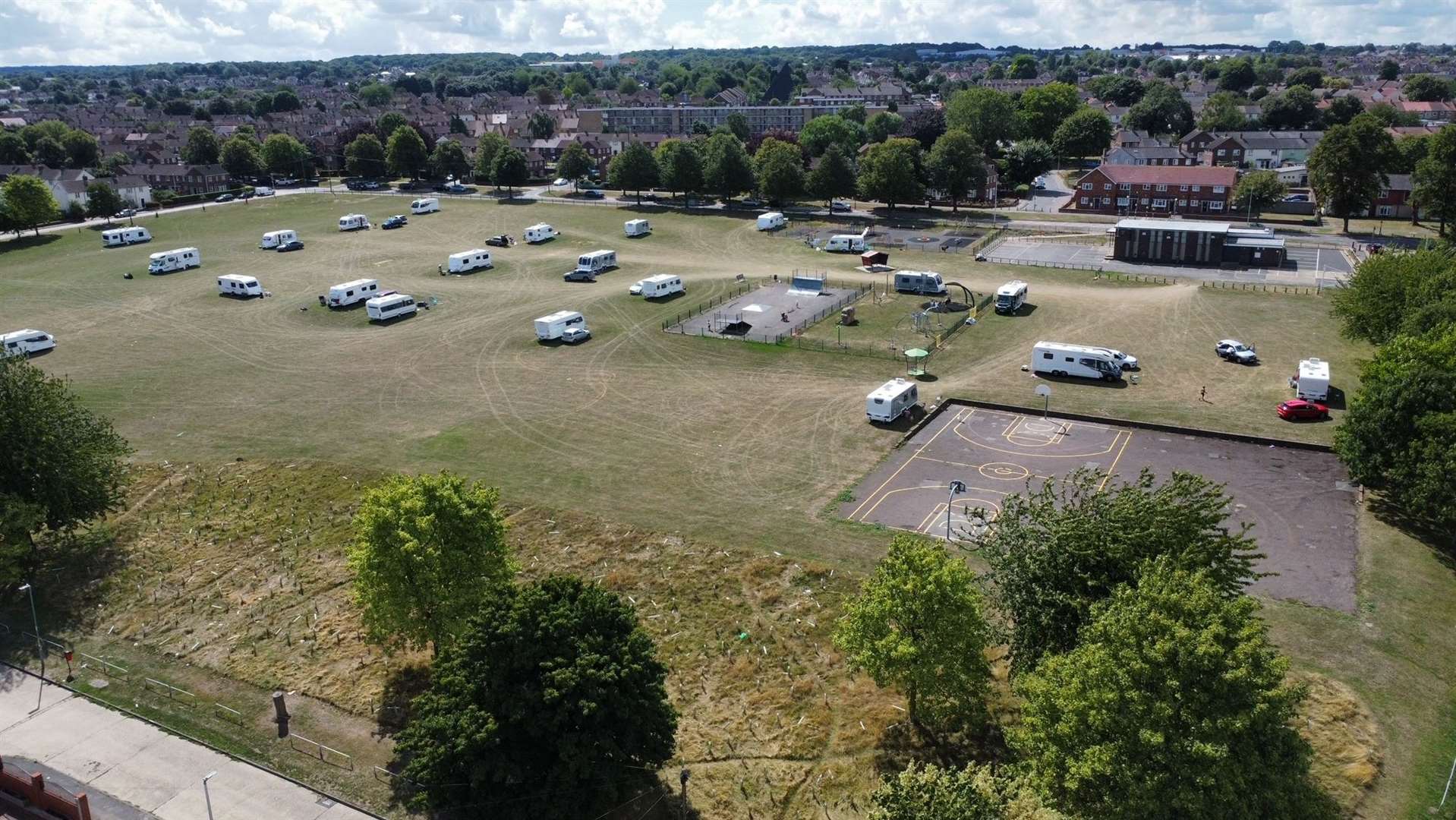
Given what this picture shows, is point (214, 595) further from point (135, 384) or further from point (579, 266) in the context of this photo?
point (579, 266)

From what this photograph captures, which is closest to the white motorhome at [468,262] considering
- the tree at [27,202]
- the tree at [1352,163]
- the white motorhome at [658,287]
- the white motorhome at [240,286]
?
the white motorhome at [240,286]

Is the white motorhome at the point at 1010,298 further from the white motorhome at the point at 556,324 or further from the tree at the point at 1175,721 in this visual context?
the tree at the point at 1175,721

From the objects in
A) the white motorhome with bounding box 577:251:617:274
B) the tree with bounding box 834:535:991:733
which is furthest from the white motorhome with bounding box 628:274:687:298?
the tree with bounding box 834:535:991:733

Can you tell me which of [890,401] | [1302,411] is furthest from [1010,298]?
[890,401]

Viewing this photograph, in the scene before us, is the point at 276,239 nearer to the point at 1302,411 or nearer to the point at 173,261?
the point at 173,261

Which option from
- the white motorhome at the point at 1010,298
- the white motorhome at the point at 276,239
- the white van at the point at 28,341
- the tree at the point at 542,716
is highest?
the white motorhome at the point at 276,239
